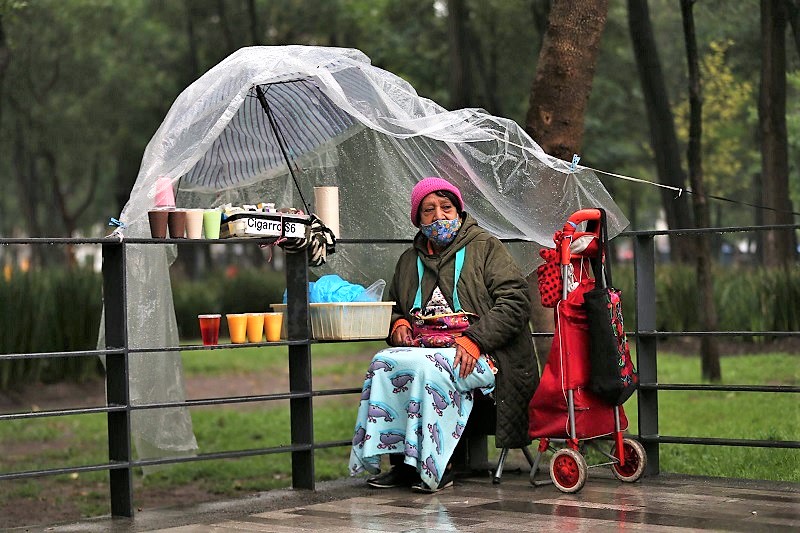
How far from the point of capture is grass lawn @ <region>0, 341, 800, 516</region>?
34.4 feet

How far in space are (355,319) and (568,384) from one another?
130 centimetres

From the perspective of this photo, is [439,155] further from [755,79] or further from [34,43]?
[34,43]

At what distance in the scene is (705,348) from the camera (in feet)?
45.0

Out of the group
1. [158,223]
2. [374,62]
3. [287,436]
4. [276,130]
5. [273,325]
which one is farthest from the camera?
[374,62]

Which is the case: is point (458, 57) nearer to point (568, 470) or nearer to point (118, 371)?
point (568, 470)

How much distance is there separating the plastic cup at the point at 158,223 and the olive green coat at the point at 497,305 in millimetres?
1449

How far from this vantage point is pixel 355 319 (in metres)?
7.25

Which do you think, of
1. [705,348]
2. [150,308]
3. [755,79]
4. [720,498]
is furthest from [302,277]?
[755,79]

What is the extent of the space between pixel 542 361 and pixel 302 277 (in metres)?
2.88

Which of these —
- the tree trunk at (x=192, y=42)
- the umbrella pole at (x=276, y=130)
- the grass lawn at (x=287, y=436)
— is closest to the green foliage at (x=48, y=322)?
the grass lawn at (x=287, y=436)

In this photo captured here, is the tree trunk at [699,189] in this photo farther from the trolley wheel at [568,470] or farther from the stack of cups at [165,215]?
the stack of cups at [165,215]

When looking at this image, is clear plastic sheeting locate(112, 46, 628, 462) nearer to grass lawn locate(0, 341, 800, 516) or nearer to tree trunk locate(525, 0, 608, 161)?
tree trunk locate(525, 0, 608, 161)

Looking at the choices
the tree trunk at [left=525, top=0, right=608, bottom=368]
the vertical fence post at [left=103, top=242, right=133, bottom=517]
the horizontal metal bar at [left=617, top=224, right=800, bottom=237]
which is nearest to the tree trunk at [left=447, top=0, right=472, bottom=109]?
the tree trunk at [left=525, top=0, right=608, bottom=368]

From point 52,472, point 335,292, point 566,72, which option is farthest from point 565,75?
point 52,472
